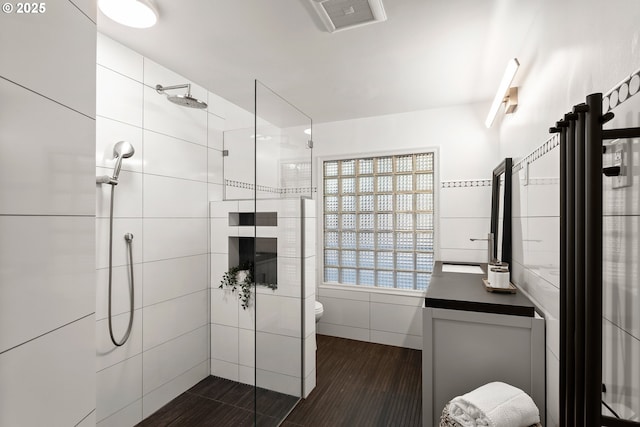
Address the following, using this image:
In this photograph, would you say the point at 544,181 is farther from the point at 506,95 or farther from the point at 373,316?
the point at 373,316

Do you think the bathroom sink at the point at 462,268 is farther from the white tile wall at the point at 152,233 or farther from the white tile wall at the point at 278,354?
the white tile wall at the point at 152,233

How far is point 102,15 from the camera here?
163 cm

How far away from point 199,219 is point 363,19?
1851 millimetres

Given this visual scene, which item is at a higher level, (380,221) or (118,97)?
(118,97)

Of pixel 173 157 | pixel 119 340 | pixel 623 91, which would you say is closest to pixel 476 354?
pixel 623 91

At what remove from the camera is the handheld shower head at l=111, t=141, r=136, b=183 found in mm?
1799

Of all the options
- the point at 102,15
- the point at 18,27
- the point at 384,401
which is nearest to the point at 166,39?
the point at 102,15

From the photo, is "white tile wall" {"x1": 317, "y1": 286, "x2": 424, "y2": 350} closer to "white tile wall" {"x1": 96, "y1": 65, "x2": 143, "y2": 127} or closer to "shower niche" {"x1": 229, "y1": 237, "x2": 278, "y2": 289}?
"shower niche" {"x1": 229, "y1": 237, "x2": 278, "y2": 289}

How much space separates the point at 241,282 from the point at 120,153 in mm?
1251

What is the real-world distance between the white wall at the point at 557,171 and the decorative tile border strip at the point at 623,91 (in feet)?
0.07

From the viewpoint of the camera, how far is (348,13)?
1.61m

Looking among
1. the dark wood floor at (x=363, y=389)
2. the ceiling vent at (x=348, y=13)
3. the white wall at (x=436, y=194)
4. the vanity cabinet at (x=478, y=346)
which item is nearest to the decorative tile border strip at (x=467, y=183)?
the white wall at (x=436, y=194)

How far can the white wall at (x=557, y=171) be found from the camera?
82 cm

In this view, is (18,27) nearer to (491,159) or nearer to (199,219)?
(199,219)
